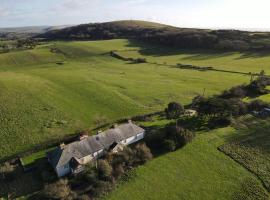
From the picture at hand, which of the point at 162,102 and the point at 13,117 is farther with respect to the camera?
the point at 162,102

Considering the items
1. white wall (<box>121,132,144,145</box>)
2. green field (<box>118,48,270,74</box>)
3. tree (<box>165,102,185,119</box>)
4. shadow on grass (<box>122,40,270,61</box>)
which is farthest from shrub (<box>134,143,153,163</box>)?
shadow on grass (<box>122,40,270,61</box>)

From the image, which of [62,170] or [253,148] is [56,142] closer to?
[62,170]

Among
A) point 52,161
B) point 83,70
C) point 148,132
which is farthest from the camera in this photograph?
point 83,70

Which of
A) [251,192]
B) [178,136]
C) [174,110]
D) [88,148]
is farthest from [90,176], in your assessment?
[174,110]

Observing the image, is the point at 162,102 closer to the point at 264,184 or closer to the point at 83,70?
the point at 264,184

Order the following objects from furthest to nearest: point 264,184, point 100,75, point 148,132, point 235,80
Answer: point 100,75, point 235,80, point 148,132, point 264,184

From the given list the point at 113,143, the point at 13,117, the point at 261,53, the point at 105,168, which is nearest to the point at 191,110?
the point at 113,143
